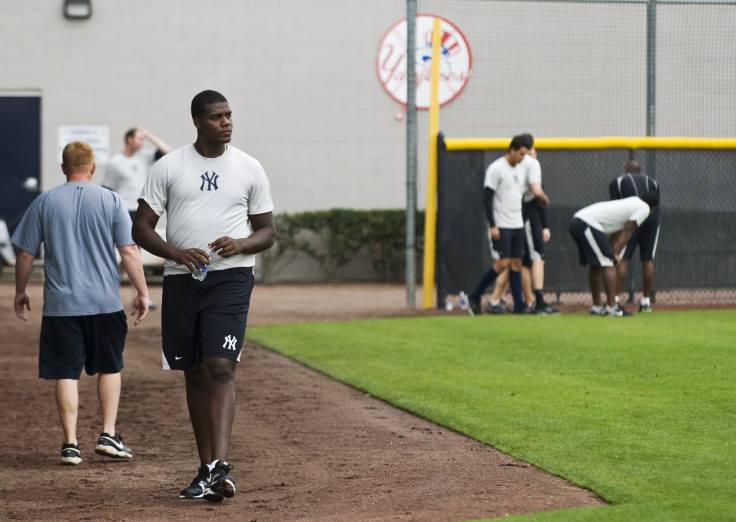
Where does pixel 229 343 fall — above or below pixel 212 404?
above

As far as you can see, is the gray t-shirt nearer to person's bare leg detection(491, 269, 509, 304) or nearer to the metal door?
person's bare leg detection(491, 269, 509, 304)

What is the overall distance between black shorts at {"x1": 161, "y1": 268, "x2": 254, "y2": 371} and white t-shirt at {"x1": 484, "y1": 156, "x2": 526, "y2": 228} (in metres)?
7.89

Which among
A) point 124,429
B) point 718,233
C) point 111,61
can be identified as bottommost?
point 124,429

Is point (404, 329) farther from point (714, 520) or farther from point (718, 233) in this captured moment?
point (714, 520)

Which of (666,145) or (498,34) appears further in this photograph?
(498,34)

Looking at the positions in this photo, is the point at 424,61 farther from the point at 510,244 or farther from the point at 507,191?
the point at 510,244

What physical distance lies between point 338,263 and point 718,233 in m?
7.37

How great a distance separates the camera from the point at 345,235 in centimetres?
2027

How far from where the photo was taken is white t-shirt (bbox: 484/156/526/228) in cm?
1330

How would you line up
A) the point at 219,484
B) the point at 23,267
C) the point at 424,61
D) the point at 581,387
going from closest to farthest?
the point at 219,484
the point at 23,267
the point at 581,387
the point at 424,61

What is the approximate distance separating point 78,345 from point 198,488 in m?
1.55

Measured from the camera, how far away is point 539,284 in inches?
533

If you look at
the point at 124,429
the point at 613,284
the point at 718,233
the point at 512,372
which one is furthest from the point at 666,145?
the point at 124,429

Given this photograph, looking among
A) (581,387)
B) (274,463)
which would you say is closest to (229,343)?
(274,463)
